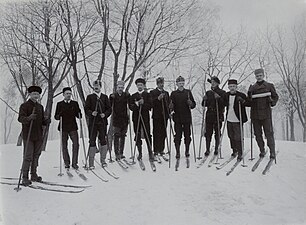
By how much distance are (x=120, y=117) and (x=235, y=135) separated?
2012mm

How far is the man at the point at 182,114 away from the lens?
454 cm

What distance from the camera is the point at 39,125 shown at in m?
3.97

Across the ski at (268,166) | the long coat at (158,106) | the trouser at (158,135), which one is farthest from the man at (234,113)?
the trouser at (158,135)

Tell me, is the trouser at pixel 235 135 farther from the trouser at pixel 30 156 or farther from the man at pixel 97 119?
the trouser at pixel 30 156

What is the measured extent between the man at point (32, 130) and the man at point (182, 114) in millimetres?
2130

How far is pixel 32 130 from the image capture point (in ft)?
12.8

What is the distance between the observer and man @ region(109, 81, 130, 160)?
4.64 meters

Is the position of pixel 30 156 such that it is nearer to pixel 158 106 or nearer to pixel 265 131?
pixel 158 106

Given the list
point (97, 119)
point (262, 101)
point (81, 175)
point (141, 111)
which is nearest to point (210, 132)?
point (262, 101)

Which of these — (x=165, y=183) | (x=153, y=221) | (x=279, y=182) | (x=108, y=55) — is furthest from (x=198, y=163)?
(x=108, y=55)

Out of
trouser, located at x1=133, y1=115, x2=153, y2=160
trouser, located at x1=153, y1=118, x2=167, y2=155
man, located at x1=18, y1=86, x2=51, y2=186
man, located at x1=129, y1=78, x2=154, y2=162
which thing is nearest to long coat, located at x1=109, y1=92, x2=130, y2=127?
man, located at x1=129, y1=78, x2=154, y2=162

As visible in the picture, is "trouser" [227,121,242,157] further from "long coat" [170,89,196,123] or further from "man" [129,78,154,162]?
"man" [129,78,154,162]

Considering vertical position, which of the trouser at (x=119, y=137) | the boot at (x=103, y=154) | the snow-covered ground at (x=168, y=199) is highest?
the trouser at (x=119, y=137)

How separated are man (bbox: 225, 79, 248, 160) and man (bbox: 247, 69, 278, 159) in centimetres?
16
